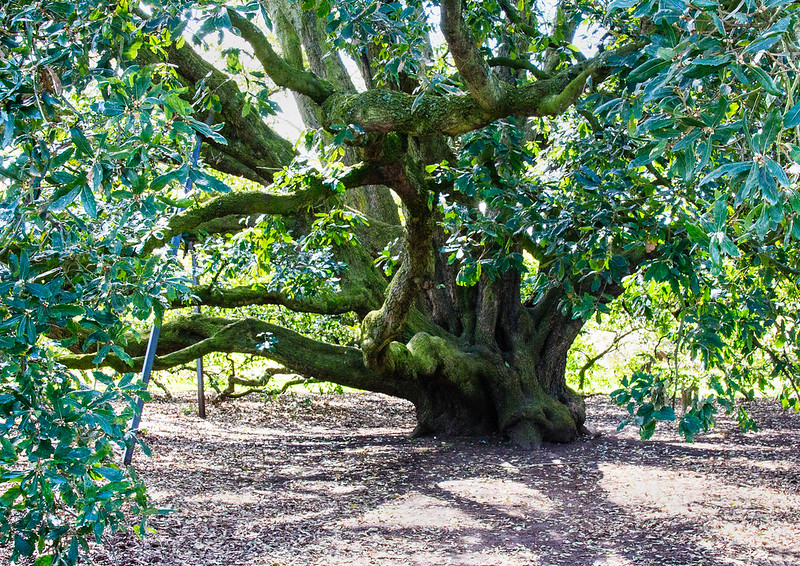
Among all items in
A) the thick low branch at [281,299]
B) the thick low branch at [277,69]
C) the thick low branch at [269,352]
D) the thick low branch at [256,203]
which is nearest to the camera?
the thick low branch at [277,69]

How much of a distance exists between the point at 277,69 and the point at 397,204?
503cm

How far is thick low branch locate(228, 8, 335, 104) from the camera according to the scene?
409 centimetres

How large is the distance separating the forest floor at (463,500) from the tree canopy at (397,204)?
739mm

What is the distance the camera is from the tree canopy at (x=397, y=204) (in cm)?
176

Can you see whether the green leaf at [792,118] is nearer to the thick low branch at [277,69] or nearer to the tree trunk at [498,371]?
the thick low branch at [277,69]

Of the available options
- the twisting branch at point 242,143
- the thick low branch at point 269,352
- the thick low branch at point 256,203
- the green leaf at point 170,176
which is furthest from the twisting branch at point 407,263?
the green leaf at point 170,176

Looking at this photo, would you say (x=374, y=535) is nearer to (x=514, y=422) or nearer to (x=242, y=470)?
(x=242, y=470)

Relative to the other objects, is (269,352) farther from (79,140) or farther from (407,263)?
(79,140)

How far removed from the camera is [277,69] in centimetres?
434

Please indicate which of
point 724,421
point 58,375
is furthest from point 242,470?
point 724,421

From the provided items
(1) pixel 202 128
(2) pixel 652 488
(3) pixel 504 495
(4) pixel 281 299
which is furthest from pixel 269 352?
(1) pixel 202 128

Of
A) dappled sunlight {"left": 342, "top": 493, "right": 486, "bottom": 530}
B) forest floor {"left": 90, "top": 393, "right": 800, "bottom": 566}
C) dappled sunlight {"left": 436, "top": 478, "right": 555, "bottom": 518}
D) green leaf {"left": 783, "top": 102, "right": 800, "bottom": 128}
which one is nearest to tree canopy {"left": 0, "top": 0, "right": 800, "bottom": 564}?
green leaf {"left": 783, "top": 102, "right": 800, "bottom": 128}

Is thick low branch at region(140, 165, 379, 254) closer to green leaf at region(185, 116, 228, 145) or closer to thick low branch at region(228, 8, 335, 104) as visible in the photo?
thick low branch at region(228, 8, 335, 104)

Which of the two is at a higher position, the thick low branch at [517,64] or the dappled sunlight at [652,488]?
the thick low branch at [517,64]
